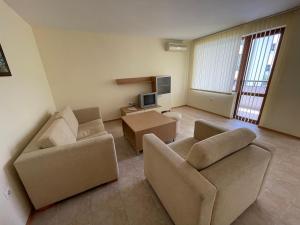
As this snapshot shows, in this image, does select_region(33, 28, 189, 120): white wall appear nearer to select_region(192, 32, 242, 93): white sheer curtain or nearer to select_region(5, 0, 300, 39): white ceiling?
select_region(5, 0, 300, 39): white ceiling

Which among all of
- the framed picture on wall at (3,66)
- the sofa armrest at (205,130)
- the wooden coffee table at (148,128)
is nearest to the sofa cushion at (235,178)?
the sofa armrest at (205,130)

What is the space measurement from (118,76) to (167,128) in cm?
227

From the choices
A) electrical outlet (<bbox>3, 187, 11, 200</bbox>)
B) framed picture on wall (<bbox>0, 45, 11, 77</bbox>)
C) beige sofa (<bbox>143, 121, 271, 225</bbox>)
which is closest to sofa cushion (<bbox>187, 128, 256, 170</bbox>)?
beige sofa (<bbox>143, 121, 271, 225</bbox>)

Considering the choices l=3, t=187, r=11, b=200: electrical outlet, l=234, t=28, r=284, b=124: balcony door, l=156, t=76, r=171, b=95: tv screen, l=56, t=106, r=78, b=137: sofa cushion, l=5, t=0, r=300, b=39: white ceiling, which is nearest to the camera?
l=3, t=187, r=11, b=200: electrical outlet

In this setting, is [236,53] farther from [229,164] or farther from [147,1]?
[229,164]

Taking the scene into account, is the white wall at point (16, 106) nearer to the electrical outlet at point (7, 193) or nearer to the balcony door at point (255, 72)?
the electrical outlet at point (7, 193)

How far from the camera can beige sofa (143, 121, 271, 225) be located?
862mm

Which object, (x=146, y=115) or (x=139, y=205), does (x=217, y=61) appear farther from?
(x=139, y=205)

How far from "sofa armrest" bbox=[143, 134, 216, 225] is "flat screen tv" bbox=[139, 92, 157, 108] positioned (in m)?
2.50

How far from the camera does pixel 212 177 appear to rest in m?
0.91

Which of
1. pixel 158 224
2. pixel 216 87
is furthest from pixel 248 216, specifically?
pixel 216 87

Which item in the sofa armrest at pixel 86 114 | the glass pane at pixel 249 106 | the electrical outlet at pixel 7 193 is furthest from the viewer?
the glass pane at pixel 249 106

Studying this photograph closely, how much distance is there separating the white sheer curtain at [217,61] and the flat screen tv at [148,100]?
1766 millimetres

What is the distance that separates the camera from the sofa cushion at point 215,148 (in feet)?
3.14
